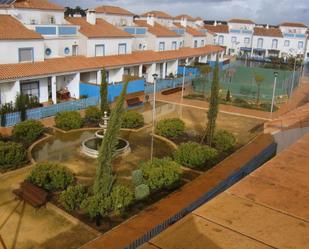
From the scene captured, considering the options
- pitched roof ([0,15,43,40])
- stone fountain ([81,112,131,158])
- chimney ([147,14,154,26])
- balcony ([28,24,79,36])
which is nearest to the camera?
stone fountain ([81,112,131,158])

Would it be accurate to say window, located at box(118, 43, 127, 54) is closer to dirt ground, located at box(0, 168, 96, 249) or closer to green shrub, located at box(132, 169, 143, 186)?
green shrub, located at box(132, 169, 143, 186)

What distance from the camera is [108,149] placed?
12.0 m

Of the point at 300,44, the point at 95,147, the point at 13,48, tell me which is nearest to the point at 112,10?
the point at 13,48

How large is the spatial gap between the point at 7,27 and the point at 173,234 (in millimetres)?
26644

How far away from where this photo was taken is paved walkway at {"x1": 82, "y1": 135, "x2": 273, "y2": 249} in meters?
10.9

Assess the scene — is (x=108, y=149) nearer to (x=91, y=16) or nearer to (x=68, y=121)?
(x=68, y=121)

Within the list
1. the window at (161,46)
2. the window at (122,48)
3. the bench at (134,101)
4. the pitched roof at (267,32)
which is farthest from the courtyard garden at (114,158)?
the pitched roof at (267,32)

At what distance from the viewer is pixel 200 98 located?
3538cm

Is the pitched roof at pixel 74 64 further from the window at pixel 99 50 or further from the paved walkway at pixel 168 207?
the paved walkway at pixel 168 207

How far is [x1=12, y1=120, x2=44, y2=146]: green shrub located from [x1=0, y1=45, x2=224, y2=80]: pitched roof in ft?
16.8

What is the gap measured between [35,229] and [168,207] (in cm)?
455

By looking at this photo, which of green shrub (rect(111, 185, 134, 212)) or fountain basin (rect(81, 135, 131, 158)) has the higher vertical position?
green shrub (rect(111, 185, 134, 212))

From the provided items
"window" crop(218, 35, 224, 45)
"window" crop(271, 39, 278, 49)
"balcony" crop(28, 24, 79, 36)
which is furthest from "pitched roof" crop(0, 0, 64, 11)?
"window" crop(271, 39, 278, 49)

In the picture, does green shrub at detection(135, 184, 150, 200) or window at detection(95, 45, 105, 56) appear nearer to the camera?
green shrub at detection(135, 184, 150, 200)
